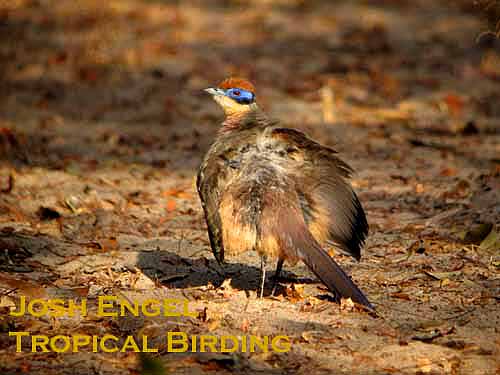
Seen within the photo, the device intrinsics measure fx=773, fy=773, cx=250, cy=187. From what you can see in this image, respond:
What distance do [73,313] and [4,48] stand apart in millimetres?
10182

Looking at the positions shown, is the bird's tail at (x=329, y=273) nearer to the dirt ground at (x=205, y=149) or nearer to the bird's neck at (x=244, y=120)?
the dirt ground at (x=205, y=149)

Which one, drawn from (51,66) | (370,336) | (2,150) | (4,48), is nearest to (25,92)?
(51,66)

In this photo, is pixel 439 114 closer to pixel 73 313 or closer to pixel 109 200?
pixel 109 200

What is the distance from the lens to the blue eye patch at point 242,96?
5.95 meters

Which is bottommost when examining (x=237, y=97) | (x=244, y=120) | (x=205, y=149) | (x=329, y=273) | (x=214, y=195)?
(x=205, y=149)

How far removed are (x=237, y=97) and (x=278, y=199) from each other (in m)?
1.09

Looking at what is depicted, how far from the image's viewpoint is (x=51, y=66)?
1341 cm

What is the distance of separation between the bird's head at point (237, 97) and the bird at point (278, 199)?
0.30m

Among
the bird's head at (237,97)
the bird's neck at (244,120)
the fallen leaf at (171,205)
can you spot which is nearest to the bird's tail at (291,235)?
the bird's neck at (244,120)

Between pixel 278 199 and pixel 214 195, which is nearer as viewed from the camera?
pixel 278 199

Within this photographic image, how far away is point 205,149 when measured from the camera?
10031 millimetres

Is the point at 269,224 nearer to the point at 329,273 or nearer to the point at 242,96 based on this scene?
the point at 329,273

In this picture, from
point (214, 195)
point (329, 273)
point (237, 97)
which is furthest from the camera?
point (237, 97)

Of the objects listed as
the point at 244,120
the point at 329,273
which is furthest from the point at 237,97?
the point at 329,273
